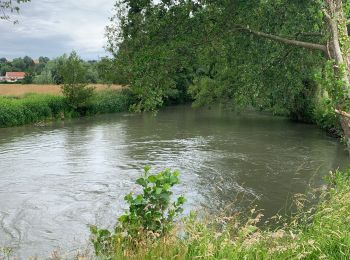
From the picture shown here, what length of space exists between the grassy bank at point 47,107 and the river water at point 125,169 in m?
2.04

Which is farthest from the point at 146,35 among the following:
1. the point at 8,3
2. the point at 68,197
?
the point at 68,197

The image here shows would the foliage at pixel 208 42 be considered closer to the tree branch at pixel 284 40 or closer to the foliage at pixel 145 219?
the tree branch at pixel 284 40

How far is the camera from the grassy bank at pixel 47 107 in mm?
33156

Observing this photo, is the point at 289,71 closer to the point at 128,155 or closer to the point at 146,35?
the point at 146,35

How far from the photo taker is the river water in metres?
11.3

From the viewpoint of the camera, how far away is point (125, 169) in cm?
1767

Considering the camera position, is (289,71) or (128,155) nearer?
(289,71)

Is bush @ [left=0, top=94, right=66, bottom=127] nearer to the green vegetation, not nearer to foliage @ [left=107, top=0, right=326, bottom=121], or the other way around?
foliage @ [left=107, top=0, right=326, bottom=121]

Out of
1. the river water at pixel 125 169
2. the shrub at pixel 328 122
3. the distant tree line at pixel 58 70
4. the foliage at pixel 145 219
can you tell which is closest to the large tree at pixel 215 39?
the river water at pixel 125 169

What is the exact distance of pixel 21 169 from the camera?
1750 centimetres

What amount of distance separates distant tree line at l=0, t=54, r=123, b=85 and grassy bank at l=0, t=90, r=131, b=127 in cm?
241

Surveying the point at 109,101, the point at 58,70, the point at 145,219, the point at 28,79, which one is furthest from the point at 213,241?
the point at 28,79

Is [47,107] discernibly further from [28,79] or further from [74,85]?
[28,79]

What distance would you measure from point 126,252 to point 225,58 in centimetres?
916
